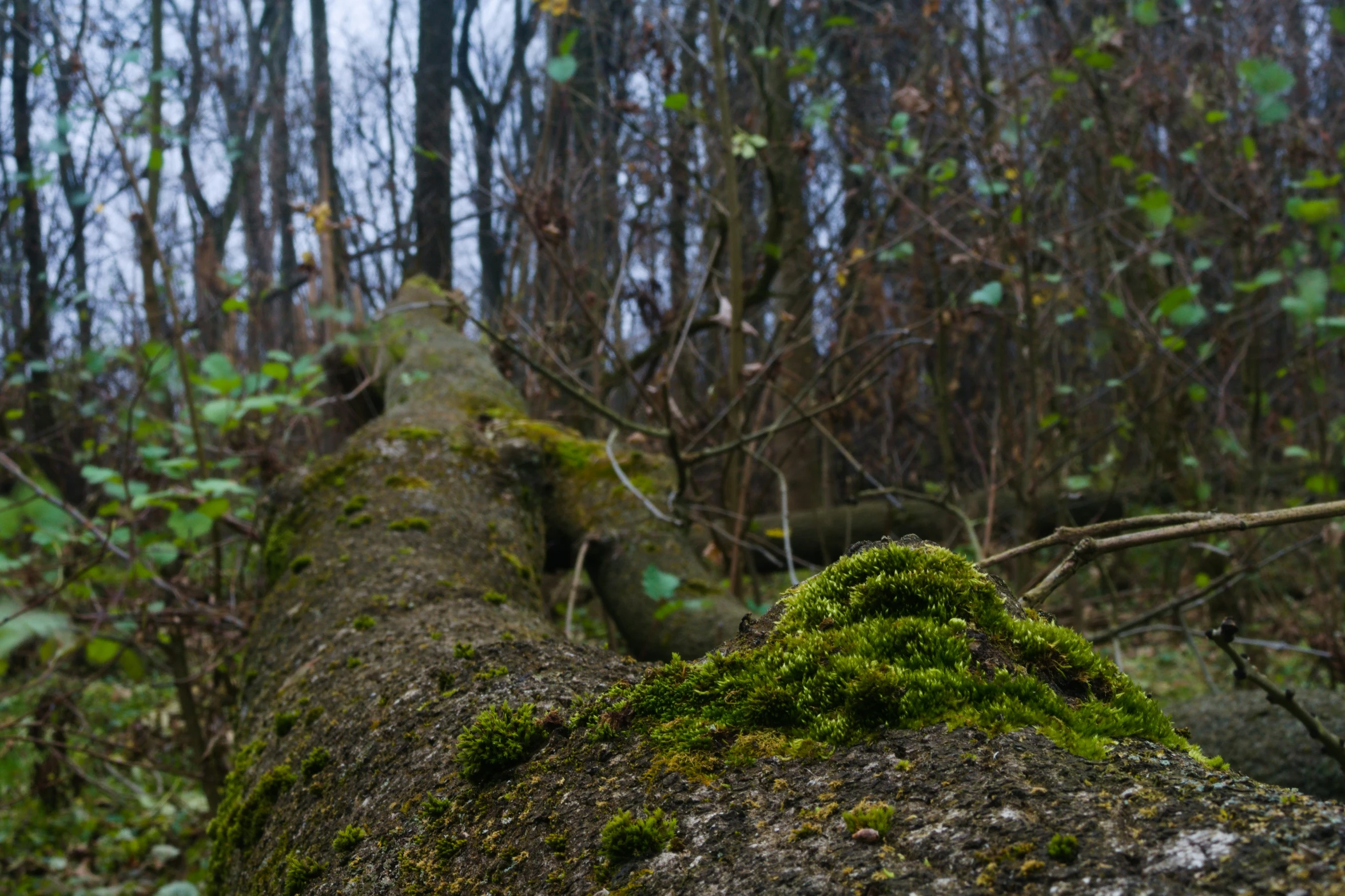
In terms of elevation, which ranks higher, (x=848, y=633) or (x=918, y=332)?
(x=918, y=332)

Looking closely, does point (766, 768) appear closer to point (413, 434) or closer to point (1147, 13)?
point (413, 434)

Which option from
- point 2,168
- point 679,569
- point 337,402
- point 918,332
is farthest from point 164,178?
point 679,569

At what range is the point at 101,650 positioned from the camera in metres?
3.33

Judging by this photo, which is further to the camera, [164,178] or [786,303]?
[164,178]

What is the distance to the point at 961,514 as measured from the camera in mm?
3080

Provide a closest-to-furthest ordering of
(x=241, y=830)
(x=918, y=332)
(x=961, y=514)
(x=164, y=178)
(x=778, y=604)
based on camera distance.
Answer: (x=778, y=604), (x=241, y=830), (x=961, y=514), (x=918, y=332), (x=164, y=178)

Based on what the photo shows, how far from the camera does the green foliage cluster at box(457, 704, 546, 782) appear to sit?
1.05m

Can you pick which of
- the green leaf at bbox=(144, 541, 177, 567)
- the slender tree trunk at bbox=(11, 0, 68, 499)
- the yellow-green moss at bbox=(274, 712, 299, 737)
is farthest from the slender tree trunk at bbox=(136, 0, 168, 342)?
the yellow-green moss at bbox=(274, 712, 299, 737)

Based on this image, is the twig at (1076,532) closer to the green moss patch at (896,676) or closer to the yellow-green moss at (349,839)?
the green moss patch at (896,676)

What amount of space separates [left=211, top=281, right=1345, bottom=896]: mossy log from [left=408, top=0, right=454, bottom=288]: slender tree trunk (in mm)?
5214

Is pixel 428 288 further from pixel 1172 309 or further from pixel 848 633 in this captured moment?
pixel 848 633

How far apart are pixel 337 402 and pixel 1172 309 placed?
5.01 m

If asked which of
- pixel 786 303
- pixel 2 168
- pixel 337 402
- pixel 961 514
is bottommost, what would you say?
pixel 961 514

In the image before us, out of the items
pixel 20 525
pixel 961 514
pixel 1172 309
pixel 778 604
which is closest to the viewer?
pixel 778 604
